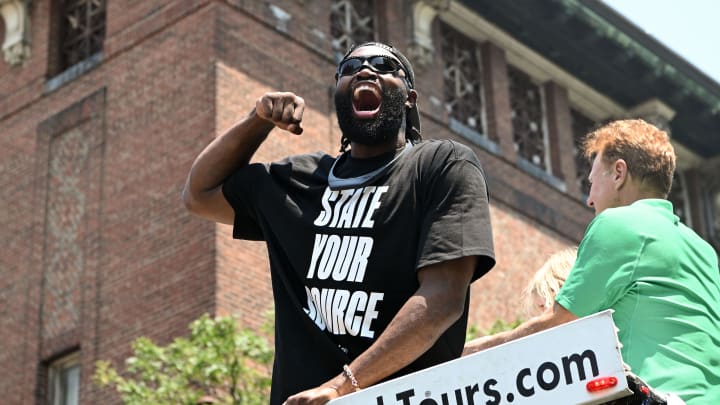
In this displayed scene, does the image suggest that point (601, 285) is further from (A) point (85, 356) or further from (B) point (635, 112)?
(B) point (635, 112)

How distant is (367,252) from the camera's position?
3.79m

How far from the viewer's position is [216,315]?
15258mm

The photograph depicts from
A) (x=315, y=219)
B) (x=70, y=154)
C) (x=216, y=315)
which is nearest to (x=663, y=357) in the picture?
(x=315, y=219)

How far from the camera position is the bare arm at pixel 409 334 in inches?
139

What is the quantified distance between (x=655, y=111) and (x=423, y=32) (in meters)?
5.63

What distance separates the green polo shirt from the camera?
3643 millimetres

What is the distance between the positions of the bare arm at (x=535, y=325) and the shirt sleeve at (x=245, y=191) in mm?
753

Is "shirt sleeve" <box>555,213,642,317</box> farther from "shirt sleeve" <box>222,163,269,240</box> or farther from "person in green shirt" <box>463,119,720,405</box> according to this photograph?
"shirt sleeve" <box>222,163,269,240</box>

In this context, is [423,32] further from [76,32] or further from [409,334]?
[409,334]

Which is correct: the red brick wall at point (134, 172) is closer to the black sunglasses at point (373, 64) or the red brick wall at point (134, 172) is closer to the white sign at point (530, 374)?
the black sunglasses at point (373, 64)

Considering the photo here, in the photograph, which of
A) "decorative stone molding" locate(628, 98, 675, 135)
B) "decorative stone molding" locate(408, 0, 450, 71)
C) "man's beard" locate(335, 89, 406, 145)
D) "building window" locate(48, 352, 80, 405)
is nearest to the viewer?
"man's beard" locate(335, 89, 406, 145)

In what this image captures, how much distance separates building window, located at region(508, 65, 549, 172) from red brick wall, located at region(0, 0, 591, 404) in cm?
295

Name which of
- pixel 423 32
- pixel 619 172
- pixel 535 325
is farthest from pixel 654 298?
pixel 423 32

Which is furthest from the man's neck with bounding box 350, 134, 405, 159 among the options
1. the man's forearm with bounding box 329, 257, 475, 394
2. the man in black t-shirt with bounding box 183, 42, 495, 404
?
the man's forearm with bounding box 329, 257, 475, 394
